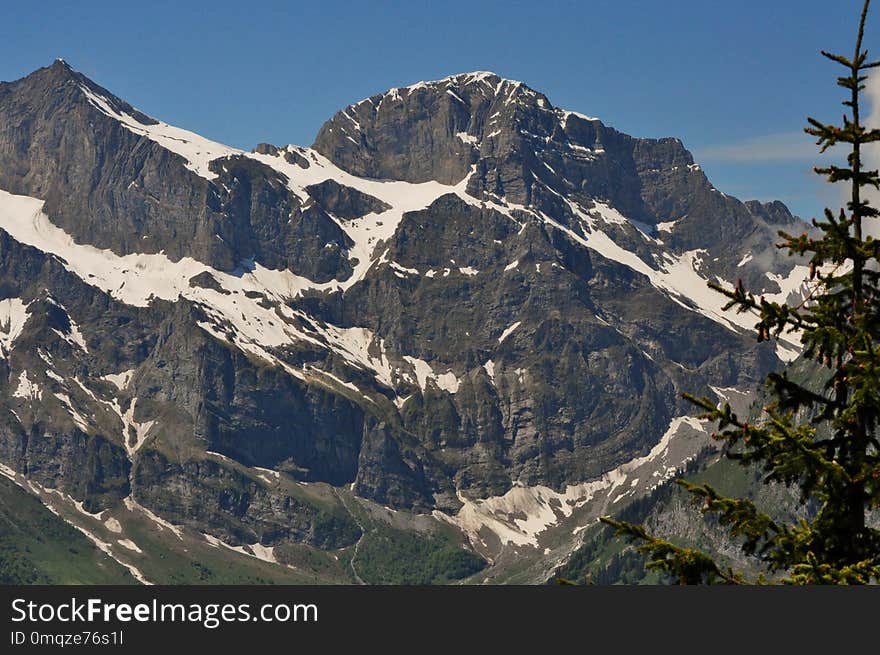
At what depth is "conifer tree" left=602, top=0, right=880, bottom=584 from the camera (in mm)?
38000

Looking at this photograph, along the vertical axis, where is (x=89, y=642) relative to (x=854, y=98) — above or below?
below

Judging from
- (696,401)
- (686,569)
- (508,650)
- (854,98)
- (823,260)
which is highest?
(854,98)

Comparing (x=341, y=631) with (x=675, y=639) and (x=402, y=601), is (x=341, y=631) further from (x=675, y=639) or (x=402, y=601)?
(x=675, y=639)

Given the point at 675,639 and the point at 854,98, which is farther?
the point at 854,98

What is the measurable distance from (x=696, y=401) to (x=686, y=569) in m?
4.28

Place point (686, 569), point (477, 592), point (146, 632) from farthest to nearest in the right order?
point (686, 569), point (477, 592), point (146, 632)

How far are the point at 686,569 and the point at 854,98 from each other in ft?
43.7

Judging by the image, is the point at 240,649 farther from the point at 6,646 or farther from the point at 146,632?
the point at 6,646

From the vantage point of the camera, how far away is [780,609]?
29250 millimetres

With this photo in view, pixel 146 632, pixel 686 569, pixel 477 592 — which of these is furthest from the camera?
pixel 686 569

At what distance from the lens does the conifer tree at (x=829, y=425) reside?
38000 millimetres

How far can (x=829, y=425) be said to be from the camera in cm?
4066

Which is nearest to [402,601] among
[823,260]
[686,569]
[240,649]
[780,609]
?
[240,649]

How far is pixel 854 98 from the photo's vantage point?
40.0 metres
